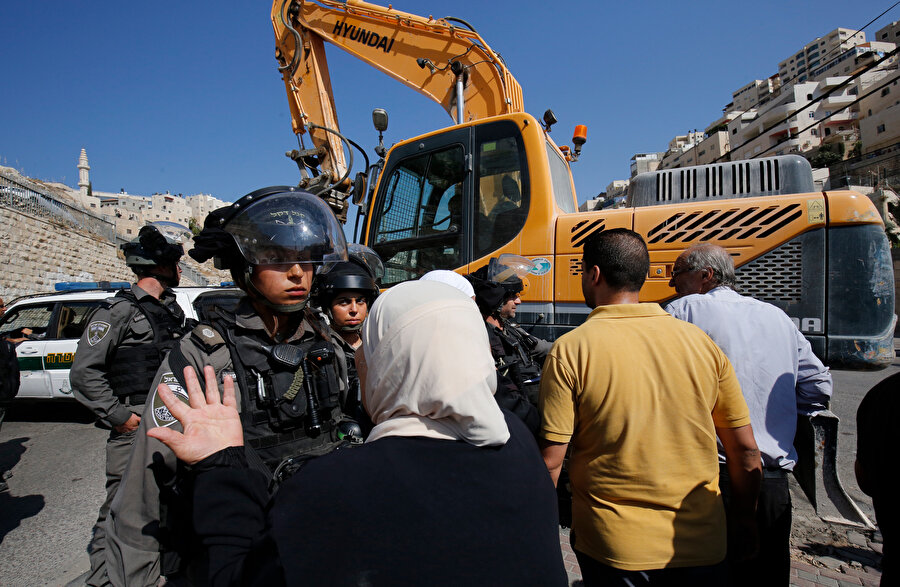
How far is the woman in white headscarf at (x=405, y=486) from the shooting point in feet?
2.57

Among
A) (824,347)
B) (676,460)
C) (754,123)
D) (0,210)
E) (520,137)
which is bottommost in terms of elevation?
(676,460)

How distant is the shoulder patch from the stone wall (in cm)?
1967

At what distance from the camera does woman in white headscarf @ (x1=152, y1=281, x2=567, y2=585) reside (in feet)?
2.57

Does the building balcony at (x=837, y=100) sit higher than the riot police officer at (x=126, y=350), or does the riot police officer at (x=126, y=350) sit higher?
the building balcony at (x=837, y=100)

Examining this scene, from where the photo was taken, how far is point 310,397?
1.60 metres

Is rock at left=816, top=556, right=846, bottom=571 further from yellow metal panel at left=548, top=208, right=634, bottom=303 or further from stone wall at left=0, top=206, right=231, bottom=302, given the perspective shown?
stone wall at left=0, top=206, right=231, bottom=302

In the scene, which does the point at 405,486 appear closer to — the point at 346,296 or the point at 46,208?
the point at 346,296

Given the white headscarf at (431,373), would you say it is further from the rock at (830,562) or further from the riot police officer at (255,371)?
the rock at (830,562)

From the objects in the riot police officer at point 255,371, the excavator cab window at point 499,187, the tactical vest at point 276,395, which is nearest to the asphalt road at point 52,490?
the riot police officer at point 255,371

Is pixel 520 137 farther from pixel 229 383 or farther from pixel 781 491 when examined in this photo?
pixel 229 383

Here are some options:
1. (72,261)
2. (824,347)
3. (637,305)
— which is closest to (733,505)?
(637,305)

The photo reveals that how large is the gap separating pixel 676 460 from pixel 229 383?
1.47m

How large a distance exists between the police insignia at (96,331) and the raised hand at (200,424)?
2136 mm

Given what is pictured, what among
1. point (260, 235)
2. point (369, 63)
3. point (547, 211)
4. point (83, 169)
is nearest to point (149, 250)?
point (260, 235)
